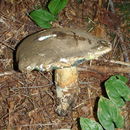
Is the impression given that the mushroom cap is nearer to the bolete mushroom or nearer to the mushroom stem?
the bolete mushroom

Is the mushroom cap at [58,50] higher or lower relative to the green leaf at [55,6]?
lower

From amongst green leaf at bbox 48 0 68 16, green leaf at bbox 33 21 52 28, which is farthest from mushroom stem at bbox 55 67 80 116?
green leaf at bbox 48 0 68 16

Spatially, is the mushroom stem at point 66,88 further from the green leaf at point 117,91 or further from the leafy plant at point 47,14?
the leafy plant at point 47,14

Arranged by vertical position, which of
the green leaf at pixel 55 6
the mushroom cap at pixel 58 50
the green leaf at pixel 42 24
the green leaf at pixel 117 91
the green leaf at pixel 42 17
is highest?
the green leaf at pixel 55 6

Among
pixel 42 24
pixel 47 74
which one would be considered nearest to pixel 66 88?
pixel 47 74

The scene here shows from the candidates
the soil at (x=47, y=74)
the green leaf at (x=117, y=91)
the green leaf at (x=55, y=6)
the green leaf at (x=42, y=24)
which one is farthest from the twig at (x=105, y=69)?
the green leaf at (x=55, y=6)

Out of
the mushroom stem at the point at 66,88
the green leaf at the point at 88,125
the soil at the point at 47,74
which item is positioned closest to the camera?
the green leaf at the point at 88,125

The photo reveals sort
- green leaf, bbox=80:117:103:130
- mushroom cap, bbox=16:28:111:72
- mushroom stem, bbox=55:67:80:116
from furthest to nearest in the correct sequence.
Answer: mushroom stem, bbox=55:67:80:116, green leaf, bbox=80:117:103:130, mushroom cap, bbox=16:28:111:72

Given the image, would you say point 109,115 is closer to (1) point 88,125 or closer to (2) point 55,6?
(1) point 88,125

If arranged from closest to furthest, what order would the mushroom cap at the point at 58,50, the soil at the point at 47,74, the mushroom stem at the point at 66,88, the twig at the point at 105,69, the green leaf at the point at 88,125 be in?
the mushroom cap at the point at 58,50 → the green leaf at the point at 88,125 → the mushroom stem at the point at 66,88 → the soil at the point at 47,74 → the twig at the point at 105,69
